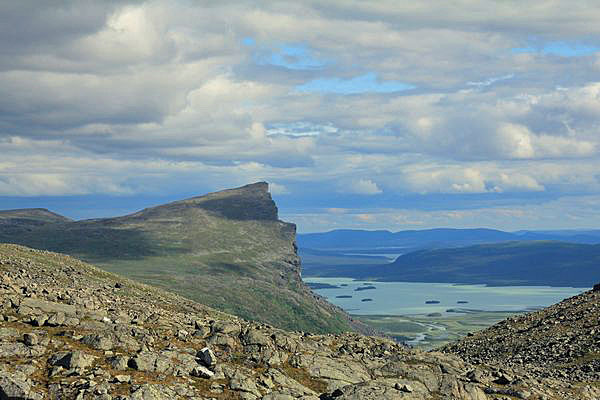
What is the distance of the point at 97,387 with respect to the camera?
39438 mm

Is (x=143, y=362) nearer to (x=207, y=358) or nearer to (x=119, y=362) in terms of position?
(x=119, y=362)

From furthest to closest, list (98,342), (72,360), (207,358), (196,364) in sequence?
(207,358)
(196,364)
(98,342)
(72,360)

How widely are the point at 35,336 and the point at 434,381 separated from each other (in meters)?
28.0

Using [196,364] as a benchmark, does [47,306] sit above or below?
above

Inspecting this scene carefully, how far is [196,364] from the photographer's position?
45.7 meters

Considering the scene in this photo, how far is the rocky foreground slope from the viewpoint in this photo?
40969 mm

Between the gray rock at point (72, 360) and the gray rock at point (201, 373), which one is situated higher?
the gray rock at point (72, 360)

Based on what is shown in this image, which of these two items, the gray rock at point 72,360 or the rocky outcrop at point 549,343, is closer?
the gray rock at point 72,360

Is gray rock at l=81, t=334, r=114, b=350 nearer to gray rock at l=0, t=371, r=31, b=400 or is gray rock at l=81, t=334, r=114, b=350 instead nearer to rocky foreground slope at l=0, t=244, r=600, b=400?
rocky foreground slope at l=0, t=244, r=600, b=400

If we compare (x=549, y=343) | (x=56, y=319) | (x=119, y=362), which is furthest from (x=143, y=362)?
(x=549, y=343)

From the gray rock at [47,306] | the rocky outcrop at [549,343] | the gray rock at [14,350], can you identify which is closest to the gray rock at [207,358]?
the gray rock at [14,350]

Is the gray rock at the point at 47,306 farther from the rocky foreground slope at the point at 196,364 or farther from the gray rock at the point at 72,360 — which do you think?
the gray rock at the point at 72,360

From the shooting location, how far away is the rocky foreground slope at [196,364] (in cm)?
4097

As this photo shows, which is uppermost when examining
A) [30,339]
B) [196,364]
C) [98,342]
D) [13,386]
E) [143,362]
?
[30,339]
